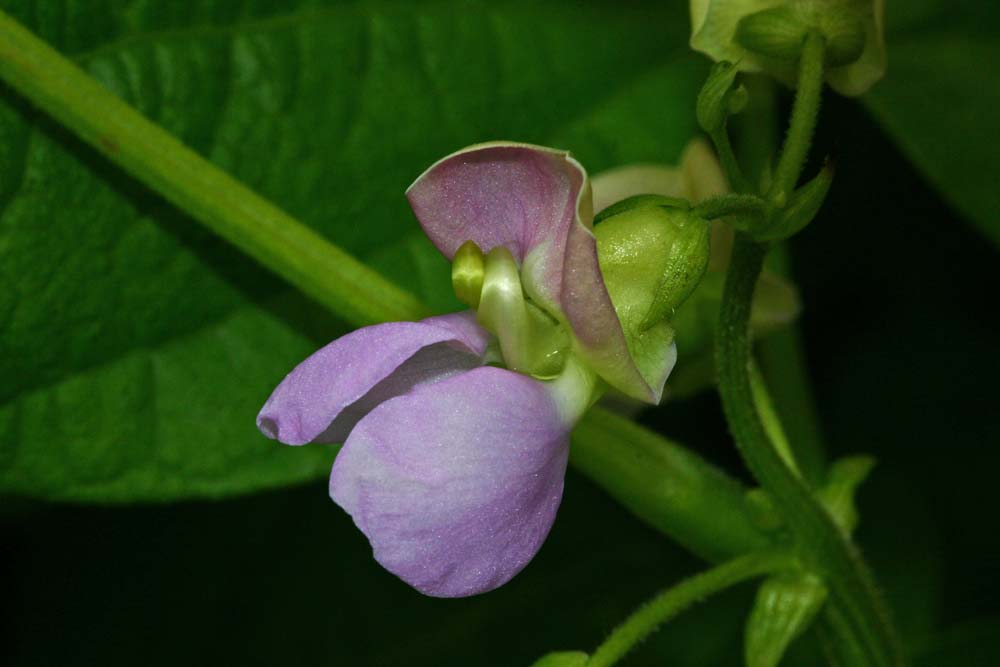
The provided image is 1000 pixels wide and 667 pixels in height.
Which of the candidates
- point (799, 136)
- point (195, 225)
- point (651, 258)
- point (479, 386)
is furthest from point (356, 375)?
point (195, 225)

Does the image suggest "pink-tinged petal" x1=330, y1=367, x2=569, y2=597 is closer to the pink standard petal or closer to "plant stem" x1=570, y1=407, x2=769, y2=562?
the pink standard petal

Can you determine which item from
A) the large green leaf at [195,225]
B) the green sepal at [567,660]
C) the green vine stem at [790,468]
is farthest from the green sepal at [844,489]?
the large green leaf at [195,225]

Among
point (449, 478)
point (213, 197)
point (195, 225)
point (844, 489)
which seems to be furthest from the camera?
point (195, 225)

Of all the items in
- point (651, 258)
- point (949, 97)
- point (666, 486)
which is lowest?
point (949, 97)

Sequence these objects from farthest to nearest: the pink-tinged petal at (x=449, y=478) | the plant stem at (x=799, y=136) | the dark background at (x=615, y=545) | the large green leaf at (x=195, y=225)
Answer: the dark background at (x=615, y=545)
the large green leaf at (x=195, y=225)
the plant stem at (x=799, y=136)
the pink-tinged petal at (x=449, y=478)

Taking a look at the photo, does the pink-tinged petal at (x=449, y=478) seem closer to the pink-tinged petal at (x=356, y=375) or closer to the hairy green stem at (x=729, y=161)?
the pink-tinged petal at (x=356, y=375)

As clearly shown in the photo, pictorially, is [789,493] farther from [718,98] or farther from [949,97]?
[949,97]
